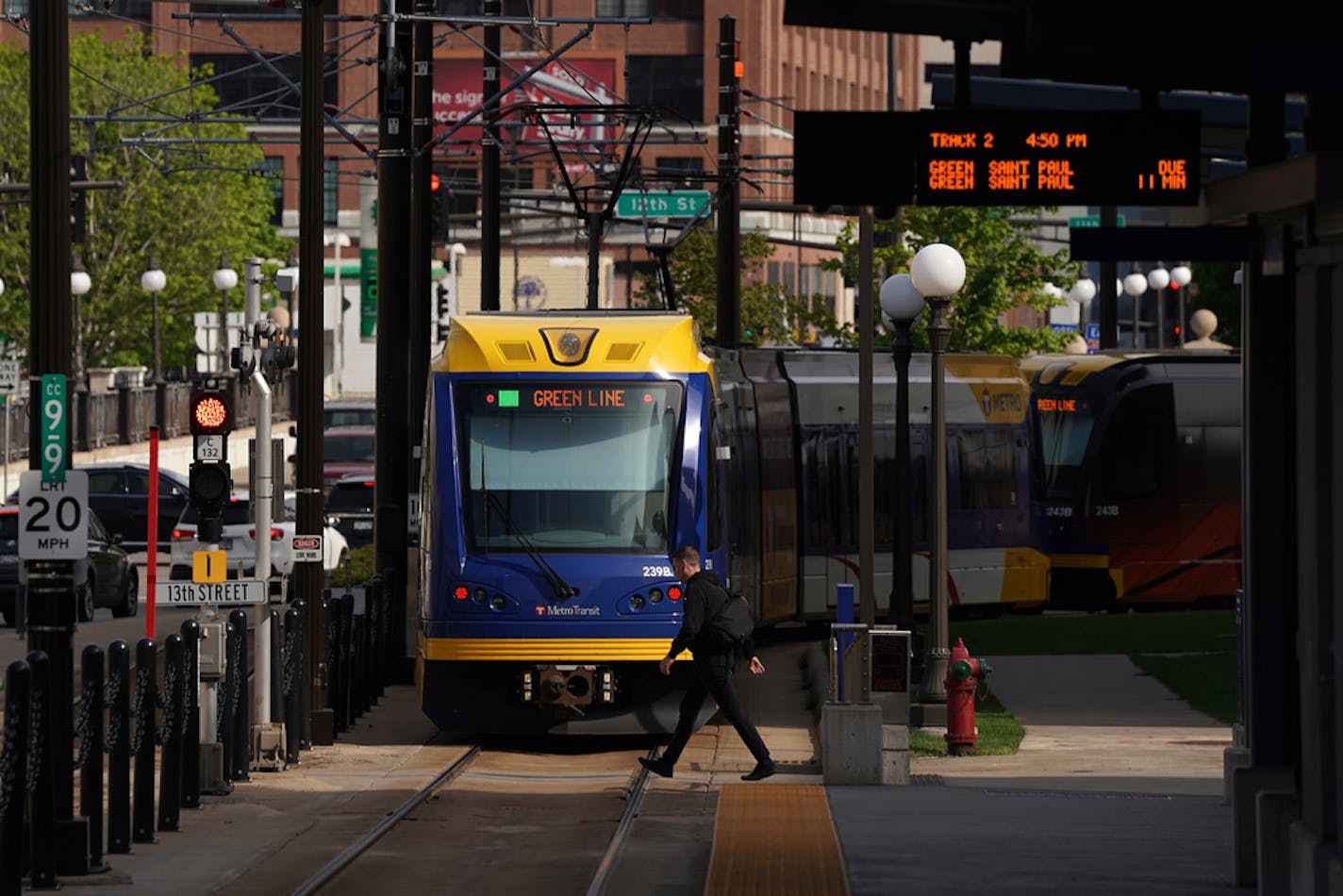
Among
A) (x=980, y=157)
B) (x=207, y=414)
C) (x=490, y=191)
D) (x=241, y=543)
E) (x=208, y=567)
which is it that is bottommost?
(x=241, y=543)

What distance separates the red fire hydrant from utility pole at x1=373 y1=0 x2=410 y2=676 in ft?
22.5

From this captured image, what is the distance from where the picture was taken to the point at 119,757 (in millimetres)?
15156

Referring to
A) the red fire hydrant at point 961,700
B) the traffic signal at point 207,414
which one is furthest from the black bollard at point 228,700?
the red fire hydrant at point 961,700

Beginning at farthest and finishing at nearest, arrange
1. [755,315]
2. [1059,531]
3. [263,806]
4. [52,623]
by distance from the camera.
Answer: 1. [755,315]
2. [1059,531]
3. [263,806]
4. [52,623]

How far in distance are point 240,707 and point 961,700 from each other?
5556 mm

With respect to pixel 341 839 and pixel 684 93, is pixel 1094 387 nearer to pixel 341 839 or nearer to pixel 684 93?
pixel 341 839

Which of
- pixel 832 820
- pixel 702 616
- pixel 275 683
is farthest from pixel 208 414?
pixel 832 820

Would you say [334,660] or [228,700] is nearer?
[228,700]

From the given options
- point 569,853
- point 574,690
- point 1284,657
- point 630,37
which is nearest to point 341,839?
point 569,853

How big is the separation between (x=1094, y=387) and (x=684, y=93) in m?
67.2

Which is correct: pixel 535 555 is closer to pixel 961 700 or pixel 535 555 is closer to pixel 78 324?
pixel 961 700

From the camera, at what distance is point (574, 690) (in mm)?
20281

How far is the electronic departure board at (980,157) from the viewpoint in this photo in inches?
464

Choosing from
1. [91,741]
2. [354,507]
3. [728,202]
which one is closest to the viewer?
[91,741]
